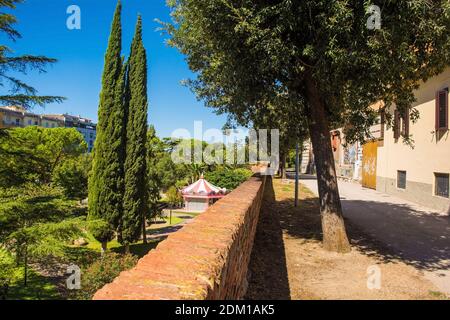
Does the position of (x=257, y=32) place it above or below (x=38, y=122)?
below

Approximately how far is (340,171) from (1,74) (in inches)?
1337

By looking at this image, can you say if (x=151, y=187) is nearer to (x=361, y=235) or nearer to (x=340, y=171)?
(x=361, y=235)

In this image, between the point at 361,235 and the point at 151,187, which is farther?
the point at 151,187

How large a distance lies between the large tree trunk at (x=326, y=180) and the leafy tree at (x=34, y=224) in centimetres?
652

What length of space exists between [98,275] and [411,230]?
10476 millimetres

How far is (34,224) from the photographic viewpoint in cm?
821

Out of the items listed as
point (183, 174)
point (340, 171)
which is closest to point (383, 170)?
point (340, 171)

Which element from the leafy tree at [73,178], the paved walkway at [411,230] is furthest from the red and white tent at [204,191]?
the paved walkway at [411,230]

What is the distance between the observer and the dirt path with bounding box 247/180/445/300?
589 cm

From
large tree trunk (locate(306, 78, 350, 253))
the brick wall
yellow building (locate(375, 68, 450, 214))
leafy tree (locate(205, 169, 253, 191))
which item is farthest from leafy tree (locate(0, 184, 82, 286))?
leafy tree (locate(205, 169, 253, 191))

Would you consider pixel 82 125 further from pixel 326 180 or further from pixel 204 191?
pixel 326 180

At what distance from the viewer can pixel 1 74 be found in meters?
8.75

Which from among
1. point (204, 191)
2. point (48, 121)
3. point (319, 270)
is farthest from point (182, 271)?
point (48, 121)

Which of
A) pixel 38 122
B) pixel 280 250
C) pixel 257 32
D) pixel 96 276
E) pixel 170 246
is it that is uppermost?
pixel 38 122
